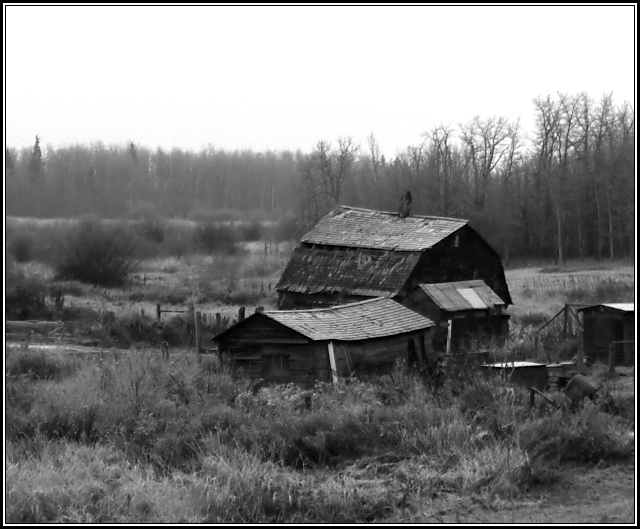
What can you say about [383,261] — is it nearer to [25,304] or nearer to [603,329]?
[603,329]

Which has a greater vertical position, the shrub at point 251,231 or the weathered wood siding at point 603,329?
the shrub at point 251,231

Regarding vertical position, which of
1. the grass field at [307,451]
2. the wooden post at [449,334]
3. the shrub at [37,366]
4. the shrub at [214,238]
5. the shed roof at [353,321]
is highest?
the shrub at [214,238]

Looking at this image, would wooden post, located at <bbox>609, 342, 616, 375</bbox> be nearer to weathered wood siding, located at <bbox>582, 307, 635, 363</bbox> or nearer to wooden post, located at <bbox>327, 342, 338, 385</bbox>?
weathered wood siding, located at <bbox>582, 307, 635, 363</bbox>

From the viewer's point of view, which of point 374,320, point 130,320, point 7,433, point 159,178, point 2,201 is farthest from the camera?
point 159,178

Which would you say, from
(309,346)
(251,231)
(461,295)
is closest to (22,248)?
(251,231)

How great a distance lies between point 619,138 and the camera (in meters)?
62.3

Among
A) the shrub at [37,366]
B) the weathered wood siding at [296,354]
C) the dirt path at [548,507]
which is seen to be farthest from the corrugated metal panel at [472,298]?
the dirt path at [548,507]

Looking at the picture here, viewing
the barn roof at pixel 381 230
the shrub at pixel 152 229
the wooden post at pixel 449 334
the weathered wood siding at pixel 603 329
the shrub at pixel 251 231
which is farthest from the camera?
the shrub at pixel 251 231

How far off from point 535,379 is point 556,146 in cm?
4767

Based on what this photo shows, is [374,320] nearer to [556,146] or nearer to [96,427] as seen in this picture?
[96,427]

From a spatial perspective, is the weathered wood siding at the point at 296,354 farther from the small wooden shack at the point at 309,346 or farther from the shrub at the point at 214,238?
the shrub at the point at 214,238

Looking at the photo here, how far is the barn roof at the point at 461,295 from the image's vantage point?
27.9 m

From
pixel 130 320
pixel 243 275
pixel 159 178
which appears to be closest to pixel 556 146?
pixel 243 275

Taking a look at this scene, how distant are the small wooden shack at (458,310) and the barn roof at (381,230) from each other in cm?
168
